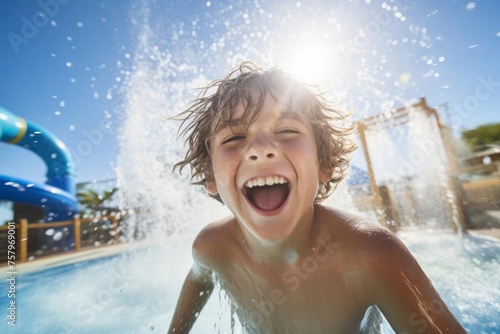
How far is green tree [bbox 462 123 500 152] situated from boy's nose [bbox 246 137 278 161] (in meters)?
24.0

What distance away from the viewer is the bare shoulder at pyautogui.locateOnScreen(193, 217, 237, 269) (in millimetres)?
1678

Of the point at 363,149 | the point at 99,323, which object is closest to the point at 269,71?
the point at 99,323

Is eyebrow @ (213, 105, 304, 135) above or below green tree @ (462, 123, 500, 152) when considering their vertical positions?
below

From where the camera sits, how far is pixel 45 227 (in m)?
9.88

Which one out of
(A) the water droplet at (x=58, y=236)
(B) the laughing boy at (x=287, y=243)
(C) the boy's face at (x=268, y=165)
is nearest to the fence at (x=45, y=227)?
(A) the water droplet at (x=58, y=236)

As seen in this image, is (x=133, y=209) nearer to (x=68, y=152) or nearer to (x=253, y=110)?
(x=68, y=152)

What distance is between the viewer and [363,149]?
21.5 ft

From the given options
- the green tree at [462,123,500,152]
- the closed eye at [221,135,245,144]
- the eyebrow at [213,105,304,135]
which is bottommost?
the closed eye at [221,135,245,144]

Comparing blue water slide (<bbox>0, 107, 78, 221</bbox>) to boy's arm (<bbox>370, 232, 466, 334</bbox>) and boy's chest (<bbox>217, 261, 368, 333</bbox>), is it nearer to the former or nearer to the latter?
boy's chest (<bbox>217, 261, 368, 333</bbox>)

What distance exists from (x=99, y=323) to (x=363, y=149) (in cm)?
599

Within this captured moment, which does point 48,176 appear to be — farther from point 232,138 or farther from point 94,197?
point 232,138

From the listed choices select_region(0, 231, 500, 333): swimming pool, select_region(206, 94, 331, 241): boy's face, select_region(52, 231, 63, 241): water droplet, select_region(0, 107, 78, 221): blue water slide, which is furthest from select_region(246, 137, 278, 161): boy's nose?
select_region(52, 231, 63, 241): water droplet

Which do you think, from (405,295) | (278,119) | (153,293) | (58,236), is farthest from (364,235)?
(58,236)

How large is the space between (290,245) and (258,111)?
27.8 inches
